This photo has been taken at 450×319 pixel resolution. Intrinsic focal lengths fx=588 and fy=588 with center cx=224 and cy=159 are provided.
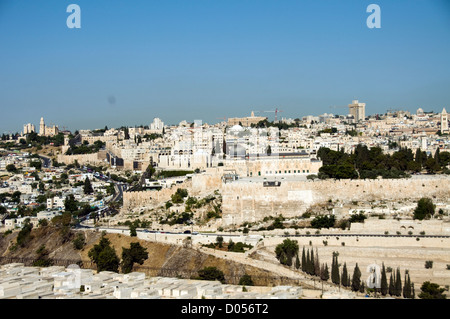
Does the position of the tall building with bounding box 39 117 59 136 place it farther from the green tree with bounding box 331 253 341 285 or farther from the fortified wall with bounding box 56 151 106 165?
the green tree with bounding box 331 253 341 285

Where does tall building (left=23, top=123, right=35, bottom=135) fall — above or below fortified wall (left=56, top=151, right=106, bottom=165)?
above

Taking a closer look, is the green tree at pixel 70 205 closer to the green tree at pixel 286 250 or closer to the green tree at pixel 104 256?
the green tree at pixel 104 256

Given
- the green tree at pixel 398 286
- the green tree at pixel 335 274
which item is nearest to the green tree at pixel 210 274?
the green tree at pixel 335 274

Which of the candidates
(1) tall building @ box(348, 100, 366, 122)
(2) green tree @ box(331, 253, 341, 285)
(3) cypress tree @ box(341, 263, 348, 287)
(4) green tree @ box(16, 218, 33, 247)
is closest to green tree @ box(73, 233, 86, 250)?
(4) green tree @ box(16, 218, 33, 247)

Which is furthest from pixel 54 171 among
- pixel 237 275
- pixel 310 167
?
pixel 237 275
